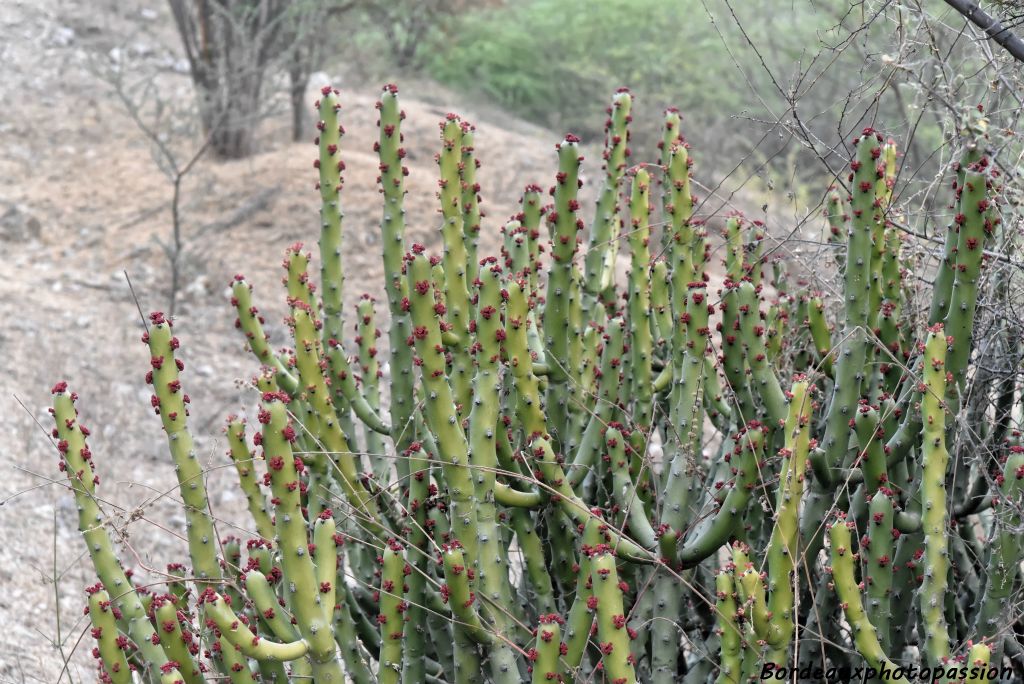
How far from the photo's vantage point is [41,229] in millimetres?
8867

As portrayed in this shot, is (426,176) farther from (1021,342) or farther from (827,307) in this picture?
(1021,342)

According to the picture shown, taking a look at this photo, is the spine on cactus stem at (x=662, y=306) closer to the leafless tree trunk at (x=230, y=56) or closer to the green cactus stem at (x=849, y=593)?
the green cactus stem at (x=849, y=593)

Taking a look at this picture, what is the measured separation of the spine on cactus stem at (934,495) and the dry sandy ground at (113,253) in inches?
90.9

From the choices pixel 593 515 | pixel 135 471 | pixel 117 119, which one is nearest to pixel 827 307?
pixel 593 515

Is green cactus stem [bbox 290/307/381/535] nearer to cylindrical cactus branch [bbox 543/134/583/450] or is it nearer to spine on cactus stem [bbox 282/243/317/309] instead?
spine on cactus stem [bbox 282/243/317/309]

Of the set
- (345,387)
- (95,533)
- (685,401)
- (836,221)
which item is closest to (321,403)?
(345,387)

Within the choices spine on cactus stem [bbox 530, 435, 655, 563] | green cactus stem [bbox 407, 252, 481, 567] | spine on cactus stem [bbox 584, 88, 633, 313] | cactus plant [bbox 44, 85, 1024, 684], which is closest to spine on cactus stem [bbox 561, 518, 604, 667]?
cactus plant [bbox 44, 85, 1024, 684]

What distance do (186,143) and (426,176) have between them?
9.22 feet

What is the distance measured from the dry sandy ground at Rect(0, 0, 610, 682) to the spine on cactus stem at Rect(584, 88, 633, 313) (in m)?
1.51

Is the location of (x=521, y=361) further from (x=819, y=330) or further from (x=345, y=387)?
(x=819, y=330)

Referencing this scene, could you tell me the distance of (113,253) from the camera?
862cm

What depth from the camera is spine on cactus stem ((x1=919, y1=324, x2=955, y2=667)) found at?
2416mm

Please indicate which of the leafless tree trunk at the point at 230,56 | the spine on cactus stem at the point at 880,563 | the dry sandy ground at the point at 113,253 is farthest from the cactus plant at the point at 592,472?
the leafless tree trunk at the point at 230,56

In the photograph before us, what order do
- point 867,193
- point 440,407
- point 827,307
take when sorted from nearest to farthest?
point 440,407 → point 867,193 → point 827,307
